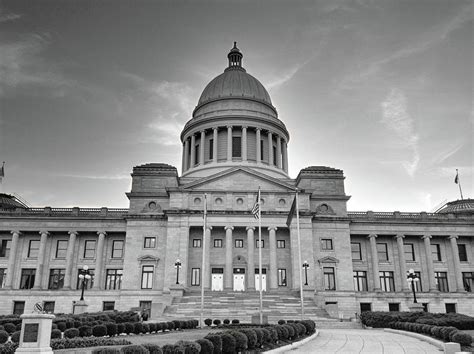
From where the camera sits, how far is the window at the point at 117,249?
5678 cm

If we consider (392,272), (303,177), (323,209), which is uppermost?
(303,177)

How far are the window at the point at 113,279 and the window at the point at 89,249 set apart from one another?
326 centimetres

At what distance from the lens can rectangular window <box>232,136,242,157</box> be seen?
66.2 m

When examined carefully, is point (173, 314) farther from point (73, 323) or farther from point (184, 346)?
point (184, 346)

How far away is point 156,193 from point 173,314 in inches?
743

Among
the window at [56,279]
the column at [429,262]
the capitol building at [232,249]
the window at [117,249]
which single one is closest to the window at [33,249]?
the capitol building at [232,249]

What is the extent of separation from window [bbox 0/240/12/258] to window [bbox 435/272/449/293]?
53.9 metres

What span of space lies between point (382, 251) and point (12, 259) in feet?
151

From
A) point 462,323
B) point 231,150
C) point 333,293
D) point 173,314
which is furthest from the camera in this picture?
point 231,150

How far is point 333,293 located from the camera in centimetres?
5128

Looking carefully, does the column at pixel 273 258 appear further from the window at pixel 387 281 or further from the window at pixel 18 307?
the window at pixel 18 307

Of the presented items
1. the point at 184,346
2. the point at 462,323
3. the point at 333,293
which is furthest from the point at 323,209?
the point at 184,346

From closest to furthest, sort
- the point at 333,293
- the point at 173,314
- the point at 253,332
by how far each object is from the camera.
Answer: the point at 253,332, the point at 173,314, the point at 333,293

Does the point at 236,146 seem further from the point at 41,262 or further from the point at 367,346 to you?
the point at 367,346
